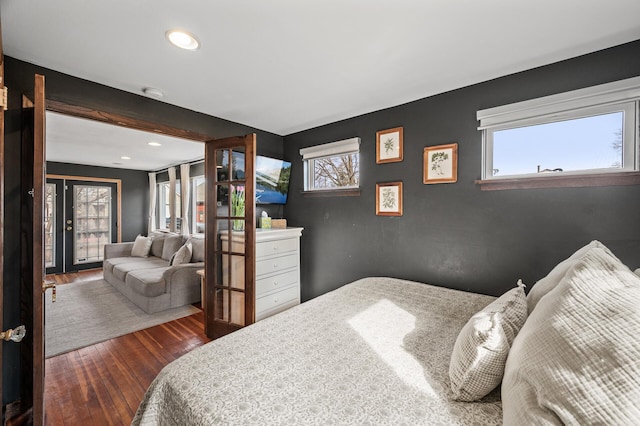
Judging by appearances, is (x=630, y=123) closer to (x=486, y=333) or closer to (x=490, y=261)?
Answer: (x=490, y=261)

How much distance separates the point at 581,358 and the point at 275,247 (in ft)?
8.54

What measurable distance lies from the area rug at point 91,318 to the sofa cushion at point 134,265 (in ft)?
1.06

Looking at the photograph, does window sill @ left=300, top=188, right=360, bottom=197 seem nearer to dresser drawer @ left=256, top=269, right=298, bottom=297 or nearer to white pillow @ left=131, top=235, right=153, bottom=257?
dresser drawer @ left=256, top=269, right=298, bottom=297

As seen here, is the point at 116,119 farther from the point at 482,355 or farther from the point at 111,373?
the point at 482,355

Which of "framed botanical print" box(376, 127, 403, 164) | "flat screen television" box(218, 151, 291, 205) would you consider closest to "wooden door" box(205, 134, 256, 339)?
"flat screen television" box(218, 151, 291, 205)

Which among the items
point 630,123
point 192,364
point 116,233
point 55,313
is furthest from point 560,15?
point 116,233

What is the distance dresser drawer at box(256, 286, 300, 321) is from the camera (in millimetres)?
2832

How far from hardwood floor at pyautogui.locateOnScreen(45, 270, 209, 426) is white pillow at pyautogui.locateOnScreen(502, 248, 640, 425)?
2.23 meters

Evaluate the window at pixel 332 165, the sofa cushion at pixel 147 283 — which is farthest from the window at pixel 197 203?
the window at pixel 332 165

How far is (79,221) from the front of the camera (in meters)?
5.98

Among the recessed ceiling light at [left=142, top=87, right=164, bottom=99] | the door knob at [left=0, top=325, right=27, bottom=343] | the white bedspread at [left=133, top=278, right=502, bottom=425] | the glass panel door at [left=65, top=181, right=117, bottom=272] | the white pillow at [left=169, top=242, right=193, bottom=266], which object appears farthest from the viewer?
the glass panel door at [left=65, top=181, right=117, bottom=272]

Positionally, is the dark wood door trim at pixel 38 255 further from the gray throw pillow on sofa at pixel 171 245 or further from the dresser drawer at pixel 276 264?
the gray throw pillow on sofa at pixel 171 245

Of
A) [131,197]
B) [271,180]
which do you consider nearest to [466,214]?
[271,180]

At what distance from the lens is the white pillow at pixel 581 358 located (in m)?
0.57
